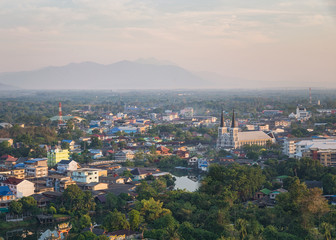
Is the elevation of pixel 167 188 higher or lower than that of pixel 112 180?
lower

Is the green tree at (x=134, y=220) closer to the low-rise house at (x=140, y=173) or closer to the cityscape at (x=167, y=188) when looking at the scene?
the cityscape at (x=167, y=188)

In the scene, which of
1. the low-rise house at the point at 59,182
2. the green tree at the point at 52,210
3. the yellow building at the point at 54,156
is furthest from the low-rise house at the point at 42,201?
the yellow building at the point at 54,156

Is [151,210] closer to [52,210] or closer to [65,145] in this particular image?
[52,210]

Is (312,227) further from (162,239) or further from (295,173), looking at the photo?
(295,173)

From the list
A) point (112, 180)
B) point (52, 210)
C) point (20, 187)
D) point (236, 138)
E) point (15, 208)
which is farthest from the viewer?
point (236, 138)

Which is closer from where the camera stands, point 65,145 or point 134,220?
point 134,220

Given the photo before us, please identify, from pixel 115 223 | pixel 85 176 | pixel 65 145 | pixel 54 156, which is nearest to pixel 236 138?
pixel 65 145

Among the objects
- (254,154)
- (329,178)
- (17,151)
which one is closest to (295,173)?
(329,178)
